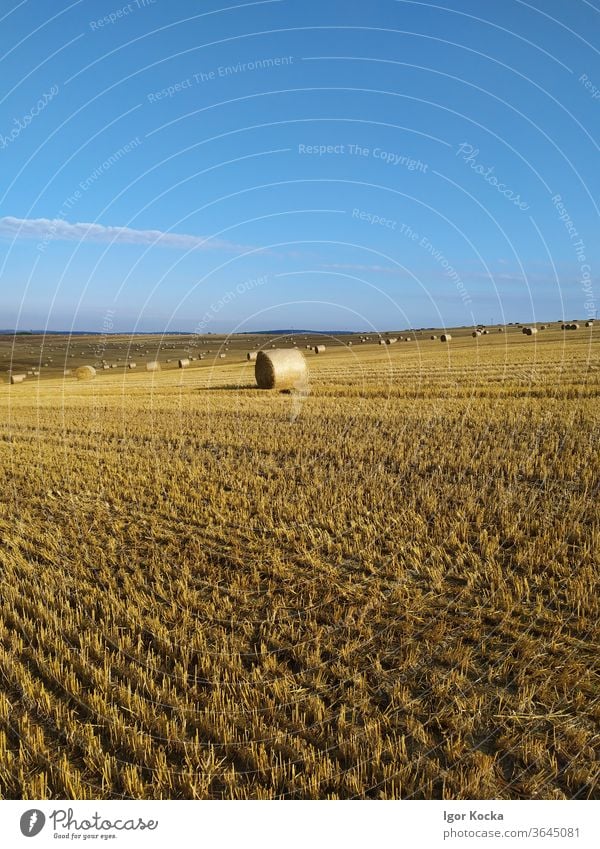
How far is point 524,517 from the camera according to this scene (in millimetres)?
7715

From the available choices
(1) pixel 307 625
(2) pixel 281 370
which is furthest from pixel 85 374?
(1) pixel 307 625

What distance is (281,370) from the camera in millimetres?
25766

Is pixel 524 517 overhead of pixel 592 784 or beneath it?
overhead

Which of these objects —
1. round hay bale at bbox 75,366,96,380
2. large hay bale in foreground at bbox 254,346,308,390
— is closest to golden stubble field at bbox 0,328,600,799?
large hay bale in foreground at bbox 254,346,308,390

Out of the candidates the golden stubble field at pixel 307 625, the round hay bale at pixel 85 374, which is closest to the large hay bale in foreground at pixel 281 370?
the golden stubble field at pixel 307 625

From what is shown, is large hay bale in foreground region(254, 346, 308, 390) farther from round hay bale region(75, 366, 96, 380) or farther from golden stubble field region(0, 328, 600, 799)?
round hay bale region(75, 366, 96, 380)

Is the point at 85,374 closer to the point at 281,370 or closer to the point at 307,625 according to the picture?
the point at 281,370

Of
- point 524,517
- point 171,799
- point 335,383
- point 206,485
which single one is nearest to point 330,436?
point 206,485

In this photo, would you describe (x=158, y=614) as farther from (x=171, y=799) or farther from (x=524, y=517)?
(x=524, y=517)

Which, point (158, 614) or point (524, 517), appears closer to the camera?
point (158, 614)

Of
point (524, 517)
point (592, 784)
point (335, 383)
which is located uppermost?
point (335, 383)

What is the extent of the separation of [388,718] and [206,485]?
6.82 meters
